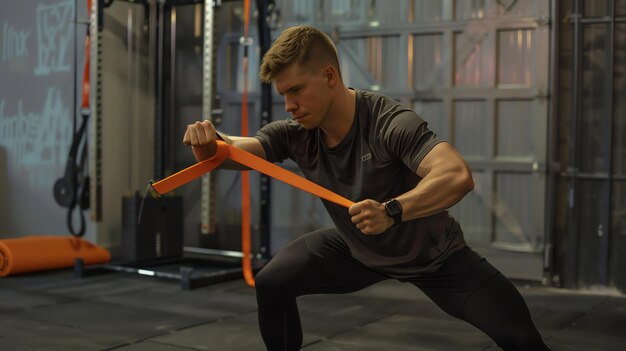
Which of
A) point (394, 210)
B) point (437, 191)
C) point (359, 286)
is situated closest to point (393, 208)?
point (394, 210)

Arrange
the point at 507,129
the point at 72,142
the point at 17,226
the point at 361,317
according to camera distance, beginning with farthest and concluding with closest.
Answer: the point at 17,226 < the point at 72,142 < the point at 507,129 < the point at 361,317

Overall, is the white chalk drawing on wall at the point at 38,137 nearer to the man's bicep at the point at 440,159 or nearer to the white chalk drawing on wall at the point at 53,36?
the white chalk drawing on wall at the point at 53,36

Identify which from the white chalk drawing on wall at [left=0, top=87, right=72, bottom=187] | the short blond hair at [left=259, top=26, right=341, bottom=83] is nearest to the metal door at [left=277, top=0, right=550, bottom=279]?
the white chalk drawing on wall at [left=0, top=87, right=72, bottom=187]

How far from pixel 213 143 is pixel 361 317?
2.12 metres

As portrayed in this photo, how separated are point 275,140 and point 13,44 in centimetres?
468

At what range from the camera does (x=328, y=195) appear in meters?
2.18

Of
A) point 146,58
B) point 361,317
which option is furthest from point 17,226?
point 361,317

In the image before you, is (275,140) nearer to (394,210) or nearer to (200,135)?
(200,135)

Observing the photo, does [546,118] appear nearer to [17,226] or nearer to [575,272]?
[575,272]

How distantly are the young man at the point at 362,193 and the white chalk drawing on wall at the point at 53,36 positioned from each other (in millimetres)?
4027

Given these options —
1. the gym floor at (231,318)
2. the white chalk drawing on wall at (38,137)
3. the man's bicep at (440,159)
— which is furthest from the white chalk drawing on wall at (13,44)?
the man's bicep at (440,159)

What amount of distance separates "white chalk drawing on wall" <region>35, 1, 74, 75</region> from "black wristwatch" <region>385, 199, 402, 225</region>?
4693mm

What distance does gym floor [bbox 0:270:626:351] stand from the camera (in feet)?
11.8

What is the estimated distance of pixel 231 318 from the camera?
413 cm
